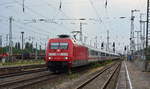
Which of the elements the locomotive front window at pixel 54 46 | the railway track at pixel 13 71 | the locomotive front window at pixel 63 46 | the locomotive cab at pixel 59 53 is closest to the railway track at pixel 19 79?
the railway track at pixel 13 71

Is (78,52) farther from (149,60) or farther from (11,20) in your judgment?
(11,20)

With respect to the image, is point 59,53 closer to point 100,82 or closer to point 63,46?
point 63,46

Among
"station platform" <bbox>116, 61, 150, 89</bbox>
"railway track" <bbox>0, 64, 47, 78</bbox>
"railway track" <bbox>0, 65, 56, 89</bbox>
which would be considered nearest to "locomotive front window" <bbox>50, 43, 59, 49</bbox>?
"railway track" <bbox>0, 65, 56, 89</bbox>

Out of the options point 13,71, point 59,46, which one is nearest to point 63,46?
point 59,46

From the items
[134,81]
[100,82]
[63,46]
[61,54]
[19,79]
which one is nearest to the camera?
[19,79]

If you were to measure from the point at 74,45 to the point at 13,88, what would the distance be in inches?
506

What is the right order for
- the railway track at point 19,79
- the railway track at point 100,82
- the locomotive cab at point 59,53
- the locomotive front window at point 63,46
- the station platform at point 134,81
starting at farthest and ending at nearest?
the locomotive front window at point 63,46 → the locomotive cab at point 59,53 → the station platform at point 134,81 → the railway track at point 100,82 → the railway track at point 19,79

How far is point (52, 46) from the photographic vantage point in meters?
27.0

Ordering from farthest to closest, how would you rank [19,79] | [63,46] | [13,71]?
[13,71] → [63,46] → [19,79]

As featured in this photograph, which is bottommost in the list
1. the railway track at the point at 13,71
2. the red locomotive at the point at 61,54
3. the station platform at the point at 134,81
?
the station platform at the point at 134,81

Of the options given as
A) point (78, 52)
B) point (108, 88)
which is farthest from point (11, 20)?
point (108, 88)

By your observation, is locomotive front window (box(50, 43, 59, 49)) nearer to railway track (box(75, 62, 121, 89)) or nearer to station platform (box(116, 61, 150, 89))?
railway track (box(75, 62, 121, 89))

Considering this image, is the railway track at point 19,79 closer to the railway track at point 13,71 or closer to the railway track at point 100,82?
the railway track at point 13,71

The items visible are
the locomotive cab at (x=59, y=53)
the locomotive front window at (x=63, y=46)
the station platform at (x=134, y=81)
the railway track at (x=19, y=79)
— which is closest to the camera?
the railway track at (x=19, y=79)
